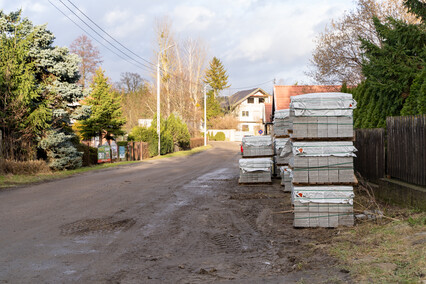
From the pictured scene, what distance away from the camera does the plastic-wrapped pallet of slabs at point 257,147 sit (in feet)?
48.0

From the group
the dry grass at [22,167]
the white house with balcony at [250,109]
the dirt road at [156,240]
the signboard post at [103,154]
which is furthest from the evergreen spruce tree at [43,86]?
the white house with balcony at [250,109]

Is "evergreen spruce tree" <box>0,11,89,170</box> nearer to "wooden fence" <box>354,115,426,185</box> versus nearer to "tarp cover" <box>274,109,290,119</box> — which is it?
"tarp cover" <box>274,109,290,119</box>

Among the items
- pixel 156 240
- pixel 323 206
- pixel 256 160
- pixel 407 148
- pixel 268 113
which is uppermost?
pixel 268 113

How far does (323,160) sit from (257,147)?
7.05 metres

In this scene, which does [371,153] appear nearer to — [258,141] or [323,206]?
[323,206]

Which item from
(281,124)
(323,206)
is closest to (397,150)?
(323,206)

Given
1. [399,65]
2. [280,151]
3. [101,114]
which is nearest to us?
[399,65]

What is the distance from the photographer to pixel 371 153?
10.8 meters

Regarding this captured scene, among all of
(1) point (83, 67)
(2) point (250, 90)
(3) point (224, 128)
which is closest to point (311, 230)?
(1) point (83, 67)

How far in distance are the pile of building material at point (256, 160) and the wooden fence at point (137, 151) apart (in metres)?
18.0

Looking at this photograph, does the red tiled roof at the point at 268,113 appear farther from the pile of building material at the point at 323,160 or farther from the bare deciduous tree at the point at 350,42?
the pile of building material at the point at 323,160

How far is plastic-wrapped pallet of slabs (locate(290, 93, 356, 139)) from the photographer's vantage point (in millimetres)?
7621

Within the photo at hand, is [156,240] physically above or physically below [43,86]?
below

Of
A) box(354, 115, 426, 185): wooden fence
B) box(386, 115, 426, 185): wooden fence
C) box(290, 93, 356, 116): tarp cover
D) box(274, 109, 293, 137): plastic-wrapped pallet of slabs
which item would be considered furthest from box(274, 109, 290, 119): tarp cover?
box(290, 93, 356, 116): tarp cover
